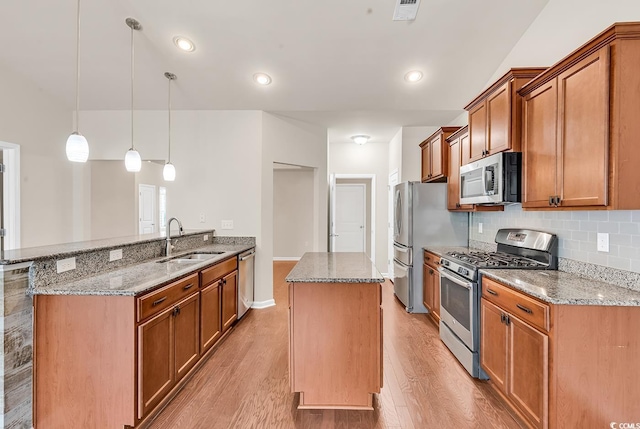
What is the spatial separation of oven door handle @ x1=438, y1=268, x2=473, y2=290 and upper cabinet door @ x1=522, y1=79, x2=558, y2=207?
0.76m

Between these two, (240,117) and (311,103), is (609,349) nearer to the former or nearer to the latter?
(311,103)

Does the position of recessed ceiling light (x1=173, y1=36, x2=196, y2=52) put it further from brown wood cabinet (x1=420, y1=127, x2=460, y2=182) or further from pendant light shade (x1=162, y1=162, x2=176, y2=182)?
brown wood cabinet (x1=420, y1=127, x2=460, y2=182)

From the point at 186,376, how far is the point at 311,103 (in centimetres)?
331

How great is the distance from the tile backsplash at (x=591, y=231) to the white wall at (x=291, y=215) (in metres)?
5.12

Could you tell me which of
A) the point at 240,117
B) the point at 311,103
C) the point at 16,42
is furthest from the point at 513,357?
the point at 16,42

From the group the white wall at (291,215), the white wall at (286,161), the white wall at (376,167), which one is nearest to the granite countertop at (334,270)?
the white wall at (286,161)

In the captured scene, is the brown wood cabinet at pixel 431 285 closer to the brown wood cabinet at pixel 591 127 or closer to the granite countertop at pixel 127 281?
the brown wood cabinet at pixel 591 127

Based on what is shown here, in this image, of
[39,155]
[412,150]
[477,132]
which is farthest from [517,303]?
[39,155]

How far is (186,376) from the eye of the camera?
2395 millimetres

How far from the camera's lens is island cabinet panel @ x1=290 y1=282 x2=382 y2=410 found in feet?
6.74

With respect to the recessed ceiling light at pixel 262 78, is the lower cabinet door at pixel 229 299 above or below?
below

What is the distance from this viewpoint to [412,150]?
4.86m

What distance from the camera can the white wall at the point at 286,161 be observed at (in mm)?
4199

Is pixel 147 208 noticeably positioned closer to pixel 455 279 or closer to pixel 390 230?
pixel 390 230
